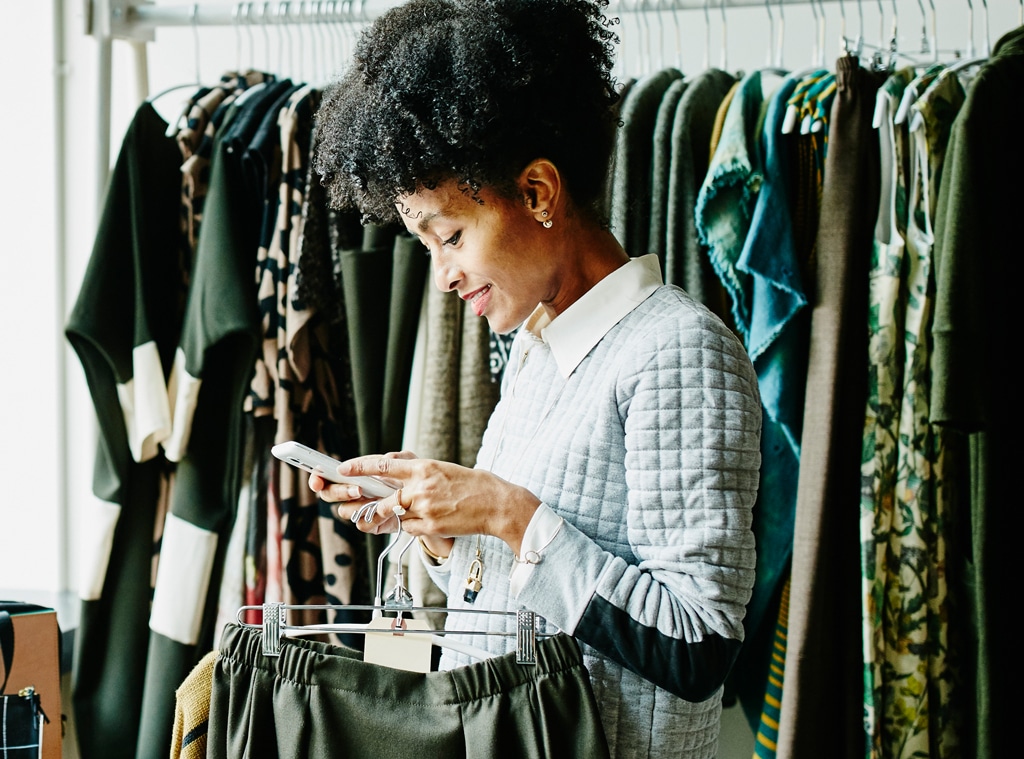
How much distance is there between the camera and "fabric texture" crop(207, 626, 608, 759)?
75 cm

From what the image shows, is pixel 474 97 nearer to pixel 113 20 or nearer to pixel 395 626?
pixel 395 626

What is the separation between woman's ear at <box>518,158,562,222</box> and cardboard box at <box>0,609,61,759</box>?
74 centimetres

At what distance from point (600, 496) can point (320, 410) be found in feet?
2.45

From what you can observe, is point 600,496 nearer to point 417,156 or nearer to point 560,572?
point 560,572

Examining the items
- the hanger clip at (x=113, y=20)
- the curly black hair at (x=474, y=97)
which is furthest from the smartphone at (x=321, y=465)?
the hanger clip at (x=113, y=20)

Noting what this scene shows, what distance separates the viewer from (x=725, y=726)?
1.66 metres

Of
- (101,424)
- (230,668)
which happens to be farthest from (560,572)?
(101,424)

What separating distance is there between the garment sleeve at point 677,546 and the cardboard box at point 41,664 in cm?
65

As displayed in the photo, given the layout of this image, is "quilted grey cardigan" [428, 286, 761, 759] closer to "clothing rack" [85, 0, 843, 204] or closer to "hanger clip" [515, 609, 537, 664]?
"hanger clip" [515, 609, 537, 664]

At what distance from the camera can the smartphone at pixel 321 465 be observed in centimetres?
80

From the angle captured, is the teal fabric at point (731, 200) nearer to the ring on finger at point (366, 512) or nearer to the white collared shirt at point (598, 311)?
the white collared shirt at point (598, 311)

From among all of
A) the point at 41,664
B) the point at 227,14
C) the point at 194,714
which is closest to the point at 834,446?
the point at 194,714

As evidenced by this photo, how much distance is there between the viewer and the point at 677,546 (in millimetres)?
766

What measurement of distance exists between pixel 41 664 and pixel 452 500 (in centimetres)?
63
